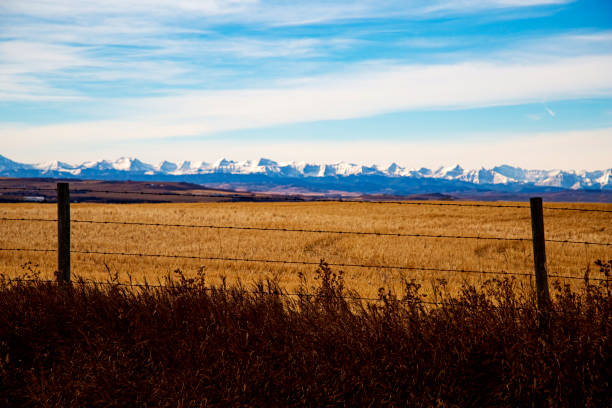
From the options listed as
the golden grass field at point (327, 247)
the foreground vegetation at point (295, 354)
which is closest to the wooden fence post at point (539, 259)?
the foreground vegetation at point (295, 354)

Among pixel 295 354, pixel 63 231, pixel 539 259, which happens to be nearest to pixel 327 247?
pixel 63 231

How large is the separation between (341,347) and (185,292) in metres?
1.89

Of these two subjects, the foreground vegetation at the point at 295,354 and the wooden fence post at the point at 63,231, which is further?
the wooden fence post at the point at 63,231

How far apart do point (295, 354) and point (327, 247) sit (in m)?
18.3

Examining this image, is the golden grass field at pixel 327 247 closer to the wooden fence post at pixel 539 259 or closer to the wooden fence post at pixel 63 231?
the wooden fence post at pixel 63 231

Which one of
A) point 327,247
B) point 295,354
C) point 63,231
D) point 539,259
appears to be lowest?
point 327,247

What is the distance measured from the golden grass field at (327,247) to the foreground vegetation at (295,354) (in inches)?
187

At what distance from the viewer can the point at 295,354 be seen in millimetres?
4750

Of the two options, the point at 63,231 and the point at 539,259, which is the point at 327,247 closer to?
the point at 63,231

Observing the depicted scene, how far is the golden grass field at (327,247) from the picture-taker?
15.4 meters

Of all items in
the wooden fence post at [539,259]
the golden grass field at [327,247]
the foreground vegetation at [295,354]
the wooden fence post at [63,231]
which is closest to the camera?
the foreground vegetation at [295,354]

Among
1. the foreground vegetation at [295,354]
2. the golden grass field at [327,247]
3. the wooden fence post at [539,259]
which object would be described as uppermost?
the wooden fence post at [539,259]

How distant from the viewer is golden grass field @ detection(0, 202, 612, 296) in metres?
15.4

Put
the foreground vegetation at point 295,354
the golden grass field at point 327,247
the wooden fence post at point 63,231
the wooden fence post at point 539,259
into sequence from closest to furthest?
the foreground vegetation at point 295,354
the wooden fence post at point 539,259
the wooden fence post at point 63,231
the golden grass field at point 327,247
